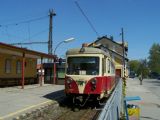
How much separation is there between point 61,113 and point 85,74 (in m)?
2.10

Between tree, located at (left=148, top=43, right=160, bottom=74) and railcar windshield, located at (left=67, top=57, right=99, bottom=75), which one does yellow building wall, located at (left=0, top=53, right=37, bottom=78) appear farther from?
tree, located at (left=148, top=43, right=160, bottom=74)

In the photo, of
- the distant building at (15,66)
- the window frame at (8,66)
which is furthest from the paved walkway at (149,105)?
the window frame at (8,66)

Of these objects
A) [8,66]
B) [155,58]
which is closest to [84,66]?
[8,66]

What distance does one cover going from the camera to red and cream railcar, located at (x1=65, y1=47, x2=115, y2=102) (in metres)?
17.3

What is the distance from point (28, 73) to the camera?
3700 cm

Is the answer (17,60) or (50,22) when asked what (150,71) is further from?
(17,60)

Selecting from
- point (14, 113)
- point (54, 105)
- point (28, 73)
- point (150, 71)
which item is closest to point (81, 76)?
point (54, 105)

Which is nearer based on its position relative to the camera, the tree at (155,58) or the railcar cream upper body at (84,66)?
the railcar cream upper body at (84,66)

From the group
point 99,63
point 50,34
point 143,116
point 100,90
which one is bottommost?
point 143,116

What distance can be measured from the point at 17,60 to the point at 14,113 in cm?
1991

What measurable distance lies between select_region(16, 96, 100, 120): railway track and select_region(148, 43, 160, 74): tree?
129046 mm

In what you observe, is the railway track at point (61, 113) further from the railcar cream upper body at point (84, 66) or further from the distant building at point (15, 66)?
the distant building at point (15, 66)

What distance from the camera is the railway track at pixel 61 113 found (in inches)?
600

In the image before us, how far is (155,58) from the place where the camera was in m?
147
